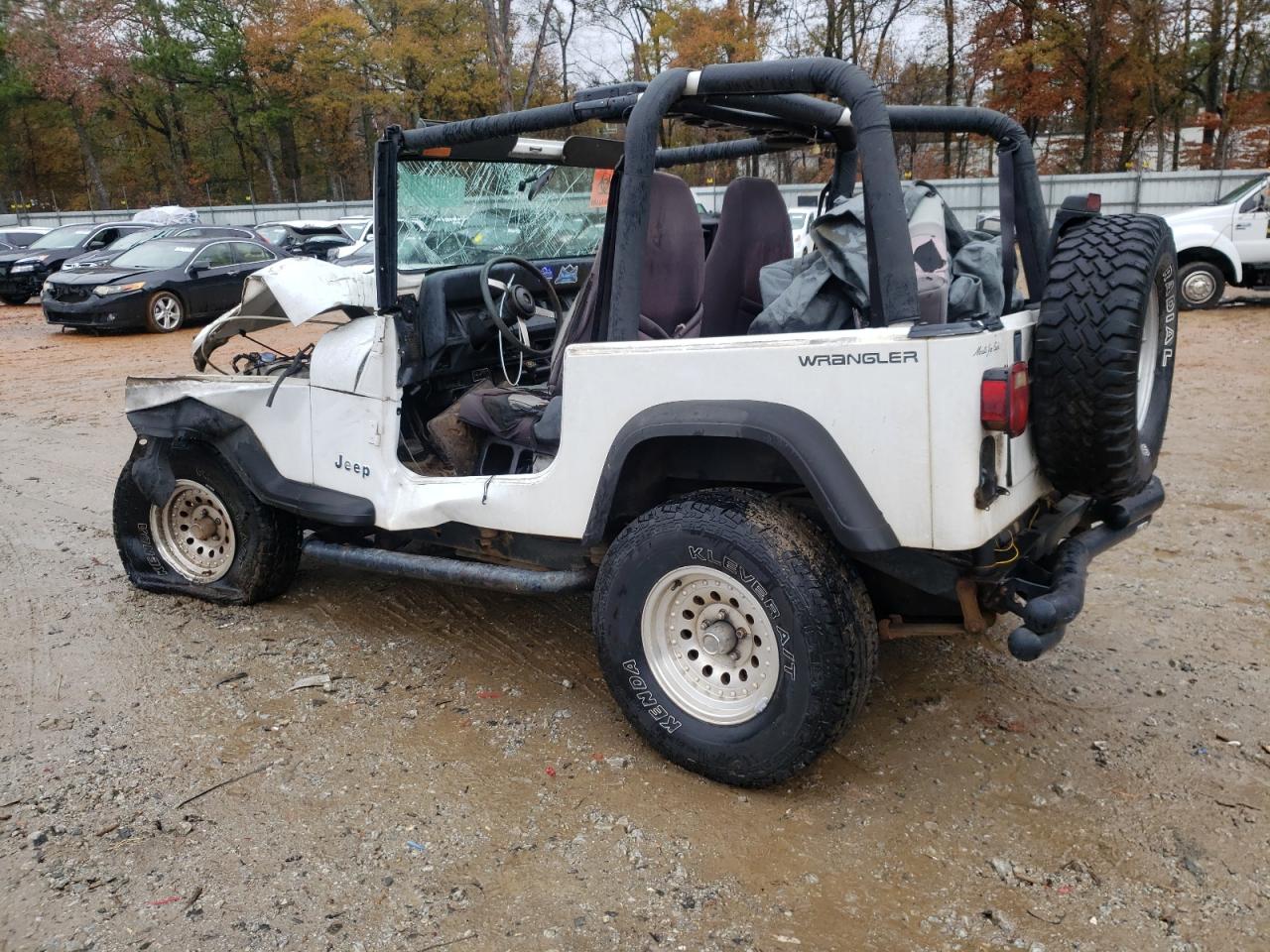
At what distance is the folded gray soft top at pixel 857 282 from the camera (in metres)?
3.03

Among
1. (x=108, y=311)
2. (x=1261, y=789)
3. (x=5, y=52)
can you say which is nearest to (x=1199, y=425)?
(x=1261, y=789)

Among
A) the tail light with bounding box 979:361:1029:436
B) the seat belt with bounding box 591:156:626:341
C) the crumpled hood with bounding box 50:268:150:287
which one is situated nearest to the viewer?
the tail light with bounding box 979:361:1029:436

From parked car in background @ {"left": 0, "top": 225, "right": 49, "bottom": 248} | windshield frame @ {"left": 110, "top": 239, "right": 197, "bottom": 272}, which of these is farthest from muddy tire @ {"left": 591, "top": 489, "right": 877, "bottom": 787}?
parked car in background @ {"left": 0, "top": 225, "right": 49, "bottom": 248}

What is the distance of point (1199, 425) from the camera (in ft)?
24.8

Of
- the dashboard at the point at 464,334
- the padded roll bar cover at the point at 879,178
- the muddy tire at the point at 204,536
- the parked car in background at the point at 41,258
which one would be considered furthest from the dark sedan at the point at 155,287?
the padded roll bar cover at the point at 879,178

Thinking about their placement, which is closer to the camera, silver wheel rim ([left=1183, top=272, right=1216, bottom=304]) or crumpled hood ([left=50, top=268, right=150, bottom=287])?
silver wheel rim ([left=1183, top=272, right=1216, bottom=304])

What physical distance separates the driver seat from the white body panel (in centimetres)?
33

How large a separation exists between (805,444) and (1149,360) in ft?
4.70

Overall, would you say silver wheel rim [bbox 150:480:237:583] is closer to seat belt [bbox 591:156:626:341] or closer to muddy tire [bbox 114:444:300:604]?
muddy tire [bbox 114:444:300:604]

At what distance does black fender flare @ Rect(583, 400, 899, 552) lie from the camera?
272cm

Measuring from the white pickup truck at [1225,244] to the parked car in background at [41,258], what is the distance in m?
17.9

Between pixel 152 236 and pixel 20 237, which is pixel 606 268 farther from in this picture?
pixel 20 237

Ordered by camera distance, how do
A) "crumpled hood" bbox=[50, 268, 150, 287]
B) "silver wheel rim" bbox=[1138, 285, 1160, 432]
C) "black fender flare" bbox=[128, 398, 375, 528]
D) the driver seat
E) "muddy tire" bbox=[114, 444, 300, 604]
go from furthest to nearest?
"crumpled hood" bbox=[50, 268, 150, 287] → "muddy tire" bbox=[114, 444, 300, 604] → "black fender flare" bbox=[128, 398, 375, 528] → the driver seat → "silver wheel rim" bbox=[1138, 285, 1160, 432]

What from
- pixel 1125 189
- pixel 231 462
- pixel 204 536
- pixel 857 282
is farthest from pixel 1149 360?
pixel 1125 189
